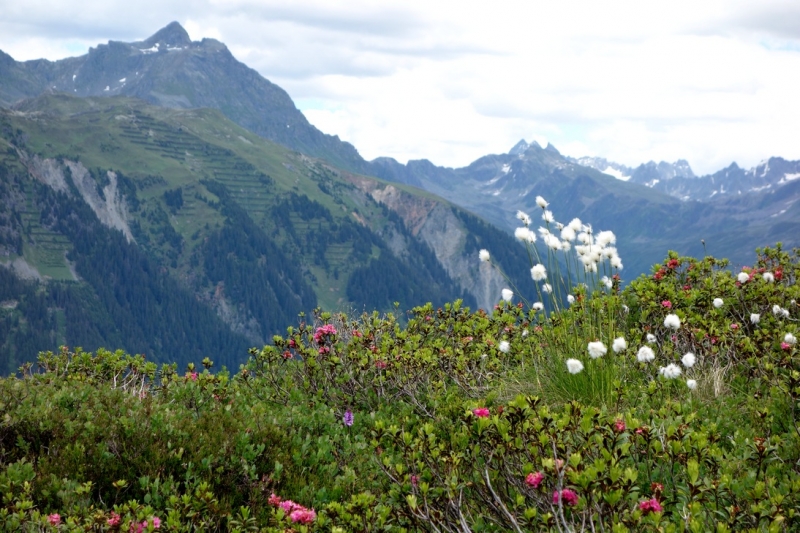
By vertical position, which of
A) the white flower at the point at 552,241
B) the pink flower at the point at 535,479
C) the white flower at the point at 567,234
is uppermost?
the white flower at the point at 567,234

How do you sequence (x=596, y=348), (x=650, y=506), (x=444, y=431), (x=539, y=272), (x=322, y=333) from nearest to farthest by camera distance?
1. (x=650, y=506)
2. (x=596, y=348)
3. (x=444, y=431)
4. (x=539, y=272)
5. (x=322, y=333)

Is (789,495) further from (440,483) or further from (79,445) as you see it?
(79,445)

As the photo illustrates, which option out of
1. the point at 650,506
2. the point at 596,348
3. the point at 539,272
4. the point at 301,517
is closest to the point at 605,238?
the point at 539,272

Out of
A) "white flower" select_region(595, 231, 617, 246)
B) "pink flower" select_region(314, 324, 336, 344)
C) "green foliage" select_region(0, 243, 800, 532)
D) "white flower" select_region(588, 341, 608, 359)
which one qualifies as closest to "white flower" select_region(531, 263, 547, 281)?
"green foliage" select_region(0, 243, 800, 532)

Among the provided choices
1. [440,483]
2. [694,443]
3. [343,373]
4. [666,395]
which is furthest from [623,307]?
[440,483]

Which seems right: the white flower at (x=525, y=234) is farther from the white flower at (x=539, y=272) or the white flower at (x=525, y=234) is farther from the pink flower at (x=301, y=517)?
the pink flower at (x=301, y=517)

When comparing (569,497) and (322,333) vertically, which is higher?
(322,333)

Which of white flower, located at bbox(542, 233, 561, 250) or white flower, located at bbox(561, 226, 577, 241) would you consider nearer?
white flower, located at bbox(542, 233, 561, 250)

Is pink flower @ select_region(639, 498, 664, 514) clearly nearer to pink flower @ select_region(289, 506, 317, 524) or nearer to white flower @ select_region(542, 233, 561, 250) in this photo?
pink flower @ select_region(289, 506, 317, 524)

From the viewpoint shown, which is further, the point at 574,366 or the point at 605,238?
the point at 605,238

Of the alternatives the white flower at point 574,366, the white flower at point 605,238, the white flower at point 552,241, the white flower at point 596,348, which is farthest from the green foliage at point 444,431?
the white flower at point 552,241

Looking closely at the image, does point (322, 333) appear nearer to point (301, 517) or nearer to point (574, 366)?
point (574, 366)

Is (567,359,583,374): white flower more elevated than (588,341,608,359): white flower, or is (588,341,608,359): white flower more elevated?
(588,341,608,359): white flower

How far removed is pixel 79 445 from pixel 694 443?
6.06 metres
